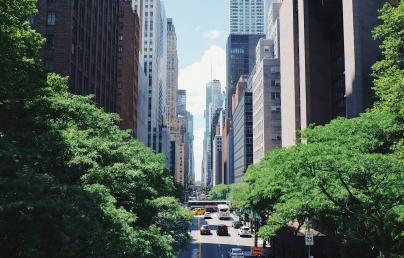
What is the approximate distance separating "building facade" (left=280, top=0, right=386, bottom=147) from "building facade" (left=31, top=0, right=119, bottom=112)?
27622mm

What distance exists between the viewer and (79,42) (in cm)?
6388

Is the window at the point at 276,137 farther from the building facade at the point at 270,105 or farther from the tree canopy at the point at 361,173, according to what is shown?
the tree canopy at the point at 361,173

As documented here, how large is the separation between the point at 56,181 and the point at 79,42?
49.2m

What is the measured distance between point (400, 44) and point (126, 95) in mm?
94102

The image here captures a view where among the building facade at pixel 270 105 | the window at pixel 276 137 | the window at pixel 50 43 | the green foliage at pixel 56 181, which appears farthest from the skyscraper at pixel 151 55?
the green foliage at pixel 56 181

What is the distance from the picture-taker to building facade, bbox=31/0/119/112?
58719 mm

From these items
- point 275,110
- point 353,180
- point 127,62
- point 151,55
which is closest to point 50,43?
point 353,180

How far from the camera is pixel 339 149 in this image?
24.2 meters

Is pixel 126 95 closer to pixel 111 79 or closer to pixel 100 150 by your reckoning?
pixel 111 79

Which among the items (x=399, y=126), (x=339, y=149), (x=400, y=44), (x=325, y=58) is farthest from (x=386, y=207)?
(x=325, y=58)

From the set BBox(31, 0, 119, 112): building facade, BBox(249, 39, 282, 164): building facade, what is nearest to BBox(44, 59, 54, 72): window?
BBox(31, 0, 119, 112): building facade

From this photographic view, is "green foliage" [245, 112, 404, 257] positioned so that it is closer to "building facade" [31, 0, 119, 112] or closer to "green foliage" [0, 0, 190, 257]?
"green foliage" [0, 0, 190, 257]

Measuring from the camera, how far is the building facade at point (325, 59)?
41.8 metres

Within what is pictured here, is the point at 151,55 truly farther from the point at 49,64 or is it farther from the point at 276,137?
the point at 49,64
